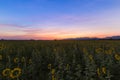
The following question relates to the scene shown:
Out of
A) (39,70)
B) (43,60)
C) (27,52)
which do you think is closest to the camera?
(39,70)

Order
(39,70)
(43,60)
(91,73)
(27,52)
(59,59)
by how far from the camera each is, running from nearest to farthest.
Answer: (91,73) < (59,59) < (39,70) < (43,60) < (27,52)

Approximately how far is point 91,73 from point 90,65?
495 millimetres

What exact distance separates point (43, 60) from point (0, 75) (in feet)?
10.8

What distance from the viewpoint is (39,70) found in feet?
31.2

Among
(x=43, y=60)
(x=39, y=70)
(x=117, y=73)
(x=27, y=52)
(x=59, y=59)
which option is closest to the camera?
(x=117, y=73)

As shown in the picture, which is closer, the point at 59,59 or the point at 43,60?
the point at 59,59

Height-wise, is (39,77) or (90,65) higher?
(90,65)

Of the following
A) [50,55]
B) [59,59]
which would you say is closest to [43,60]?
[50,55]

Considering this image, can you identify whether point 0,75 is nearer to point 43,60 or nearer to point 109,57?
point 43,60

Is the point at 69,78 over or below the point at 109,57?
below

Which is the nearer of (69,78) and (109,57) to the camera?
(69,78)

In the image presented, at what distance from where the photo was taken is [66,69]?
7.71 m

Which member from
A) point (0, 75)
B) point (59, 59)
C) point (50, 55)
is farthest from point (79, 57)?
point (0, 75)

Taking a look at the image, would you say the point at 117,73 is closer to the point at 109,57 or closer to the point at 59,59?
the point at 109,57
